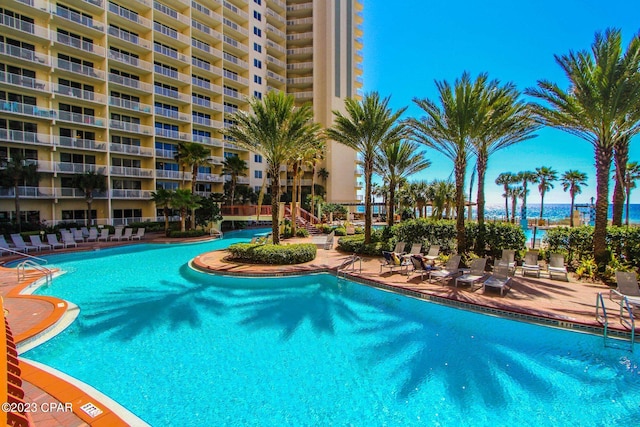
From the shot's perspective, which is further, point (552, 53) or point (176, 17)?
point (176, 17)

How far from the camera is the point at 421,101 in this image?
50.2 ft

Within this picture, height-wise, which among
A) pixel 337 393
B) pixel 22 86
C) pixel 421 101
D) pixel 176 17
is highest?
pixel 176 17

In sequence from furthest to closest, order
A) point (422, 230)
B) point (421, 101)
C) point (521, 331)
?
1. point (422, 230)
2. point (421, 101)
3. point (521, 331)

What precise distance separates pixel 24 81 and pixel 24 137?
182 inches

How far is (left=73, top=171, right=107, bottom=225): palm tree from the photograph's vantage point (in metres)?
28.3

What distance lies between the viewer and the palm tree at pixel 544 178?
2041 inches

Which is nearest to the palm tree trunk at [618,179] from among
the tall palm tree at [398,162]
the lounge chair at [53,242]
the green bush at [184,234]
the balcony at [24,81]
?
the tall palm tree at [398,162]

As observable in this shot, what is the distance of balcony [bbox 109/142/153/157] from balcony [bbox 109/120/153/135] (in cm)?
155

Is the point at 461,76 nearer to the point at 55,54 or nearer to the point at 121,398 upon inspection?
the point at 121,398

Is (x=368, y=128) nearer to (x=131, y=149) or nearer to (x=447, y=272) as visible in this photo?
(x=447, y=272)

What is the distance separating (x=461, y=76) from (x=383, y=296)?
1035cm

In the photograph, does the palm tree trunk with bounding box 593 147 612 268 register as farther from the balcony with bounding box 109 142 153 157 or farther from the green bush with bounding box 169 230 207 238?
the balcony with bounding box 109 142 153 157

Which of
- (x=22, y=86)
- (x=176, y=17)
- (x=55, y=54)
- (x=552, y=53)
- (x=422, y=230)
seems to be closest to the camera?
(x=552, y=53)

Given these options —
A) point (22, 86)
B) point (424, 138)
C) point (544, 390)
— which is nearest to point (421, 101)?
point (424, 138)
